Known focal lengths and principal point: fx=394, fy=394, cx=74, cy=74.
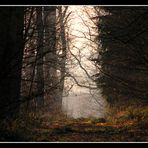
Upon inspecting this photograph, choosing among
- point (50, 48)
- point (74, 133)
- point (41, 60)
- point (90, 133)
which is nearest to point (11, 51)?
point (74, 133)

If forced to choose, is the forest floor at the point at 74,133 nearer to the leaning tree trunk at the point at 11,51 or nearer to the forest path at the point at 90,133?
the forest path at the point at 90,133

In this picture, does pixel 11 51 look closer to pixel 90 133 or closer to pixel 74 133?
pixel 74 133

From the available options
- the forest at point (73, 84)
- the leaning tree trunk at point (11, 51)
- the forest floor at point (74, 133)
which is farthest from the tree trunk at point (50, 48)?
the forest floor at point (74, 133)

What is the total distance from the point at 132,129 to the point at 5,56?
3.45 m

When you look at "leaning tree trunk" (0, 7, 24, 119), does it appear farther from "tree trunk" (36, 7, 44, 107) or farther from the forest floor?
the forest floor

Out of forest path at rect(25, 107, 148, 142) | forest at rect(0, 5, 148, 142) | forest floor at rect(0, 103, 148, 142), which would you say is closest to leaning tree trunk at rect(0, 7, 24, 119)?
forest at rect(0, 5, 148, 142)

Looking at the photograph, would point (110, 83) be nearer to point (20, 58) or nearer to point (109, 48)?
point (109, 48)

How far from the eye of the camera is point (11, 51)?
8688 millimetres

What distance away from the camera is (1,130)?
301 inches

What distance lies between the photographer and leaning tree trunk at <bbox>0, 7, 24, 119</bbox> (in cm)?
855

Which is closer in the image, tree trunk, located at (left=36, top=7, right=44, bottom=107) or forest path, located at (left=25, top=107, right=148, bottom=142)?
forest path, located at (left=25, top=107, right=148, bottom=142)

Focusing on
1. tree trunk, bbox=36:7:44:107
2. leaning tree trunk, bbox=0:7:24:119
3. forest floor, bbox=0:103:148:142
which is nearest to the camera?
forest floor, bbox=0:103:148:142

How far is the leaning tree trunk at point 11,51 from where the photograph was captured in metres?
8.55

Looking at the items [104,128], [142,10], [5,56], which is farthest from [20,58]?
[142,10]
